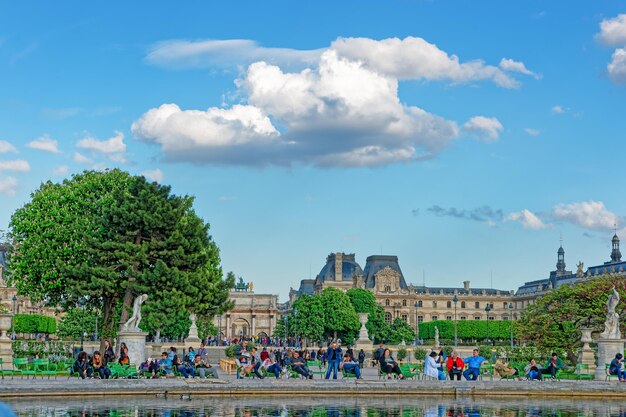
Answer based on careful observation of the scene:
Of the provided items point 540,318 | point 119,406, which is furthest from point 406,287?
point 119,406

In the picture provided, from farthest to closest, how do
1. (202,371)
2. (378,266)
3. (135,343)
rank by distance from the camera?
(378,266), (135,343), (202,371)

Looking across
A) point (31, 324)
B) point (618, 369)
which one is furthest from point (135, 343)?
point (31, 324)

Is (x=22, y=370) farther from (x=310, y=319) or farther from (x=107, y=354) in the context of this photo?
(x=310, y=319)

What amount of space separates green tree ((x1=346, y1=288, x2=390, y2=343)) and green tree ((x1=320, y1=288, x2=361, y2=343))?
3897mm

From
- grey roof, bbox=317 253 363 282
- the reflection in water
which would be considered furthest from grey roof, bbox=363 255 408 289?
the reflection in water

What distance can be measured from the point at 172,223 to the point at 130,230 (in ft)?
7.65

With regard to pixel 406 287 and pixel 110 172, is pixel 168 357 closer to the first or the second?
pixel 110 172

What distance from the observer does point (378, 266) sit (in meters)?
170

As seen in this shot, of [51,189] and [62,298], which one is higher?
[51,189]

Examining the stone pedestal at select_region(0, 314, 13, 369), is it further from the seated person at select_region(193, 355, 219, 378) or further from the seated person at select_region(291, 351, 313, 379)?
the seated person at select_region(291, 351, 313, 379)

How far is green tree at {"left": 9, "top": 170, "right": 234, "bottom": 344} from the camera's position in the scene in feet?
155

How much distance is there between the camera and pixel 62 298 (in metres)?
54.2

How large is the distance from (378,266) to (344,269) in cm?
683

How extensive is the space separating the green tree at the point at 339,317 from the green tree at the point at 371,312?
12.8 feet
